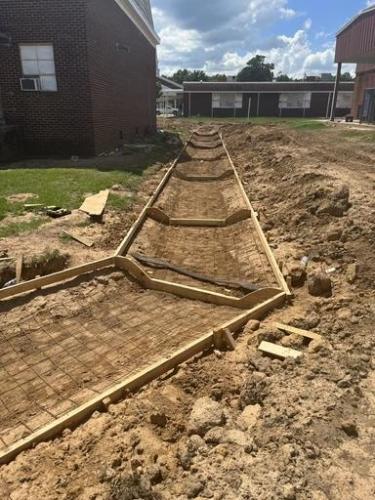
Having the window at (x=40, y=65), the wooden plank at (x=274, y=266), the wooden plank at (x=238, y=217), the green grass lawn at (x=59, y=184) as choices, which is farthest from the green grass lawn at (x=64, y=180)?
the wooden plank at (x=274, y=266)

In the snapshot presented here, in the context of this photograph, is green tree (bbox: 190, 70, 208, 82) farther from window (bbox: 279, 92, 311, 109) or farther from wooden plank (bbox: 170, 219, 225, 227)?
wooden plank (bbox: 170, 219, 225, 227)

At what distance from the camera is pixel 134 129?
2045cm

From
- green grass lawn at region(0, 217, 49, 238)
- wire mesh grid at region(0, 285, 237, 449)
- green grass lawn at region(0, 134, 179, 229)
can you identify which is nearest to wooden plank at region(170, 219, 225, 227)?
green grass lawn at region(0, 134, 179, 229)

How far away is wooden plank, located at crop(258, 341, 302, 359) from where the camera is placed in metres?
3.94

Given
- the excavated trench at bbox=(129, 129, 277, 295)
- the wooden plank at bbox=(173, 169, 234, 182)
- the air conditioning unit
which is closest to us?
the excavated trench at bbox=(129, 129, 277, 295)

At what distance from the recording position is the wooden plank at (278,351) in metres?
3.94

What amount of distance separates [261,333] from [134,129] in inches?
705

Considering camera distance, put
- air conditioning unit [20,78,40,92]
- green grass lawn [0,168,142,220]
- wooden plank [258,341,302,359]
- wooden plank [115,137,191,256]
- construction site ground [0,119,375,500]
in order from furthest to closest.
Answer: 1. air conditioning unit [20,78,40,92]
2. green grass lawn [0,168,142,220]
3. wooden plank [115,137,191,256]
4. wooden plank [258,341,302,359]
5. construction site ground [0,119,375,500]

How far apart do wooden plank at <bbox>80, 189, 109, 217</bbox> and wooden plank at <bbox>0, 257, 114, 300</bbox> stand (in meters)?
2.17

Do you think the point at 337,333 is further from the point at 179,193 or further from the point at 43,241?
the point at 179,193

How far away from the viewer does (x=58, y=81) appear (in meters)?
13.3

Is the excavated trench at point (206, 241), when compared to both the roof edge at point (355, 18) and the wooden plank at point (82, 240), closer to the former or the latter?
the wooden plank at point (82, 240)

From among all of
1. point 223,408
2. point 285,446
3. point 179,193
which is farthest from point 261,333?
point 179,193

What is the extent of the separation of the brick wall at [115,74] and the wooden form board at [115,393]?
11428mm
